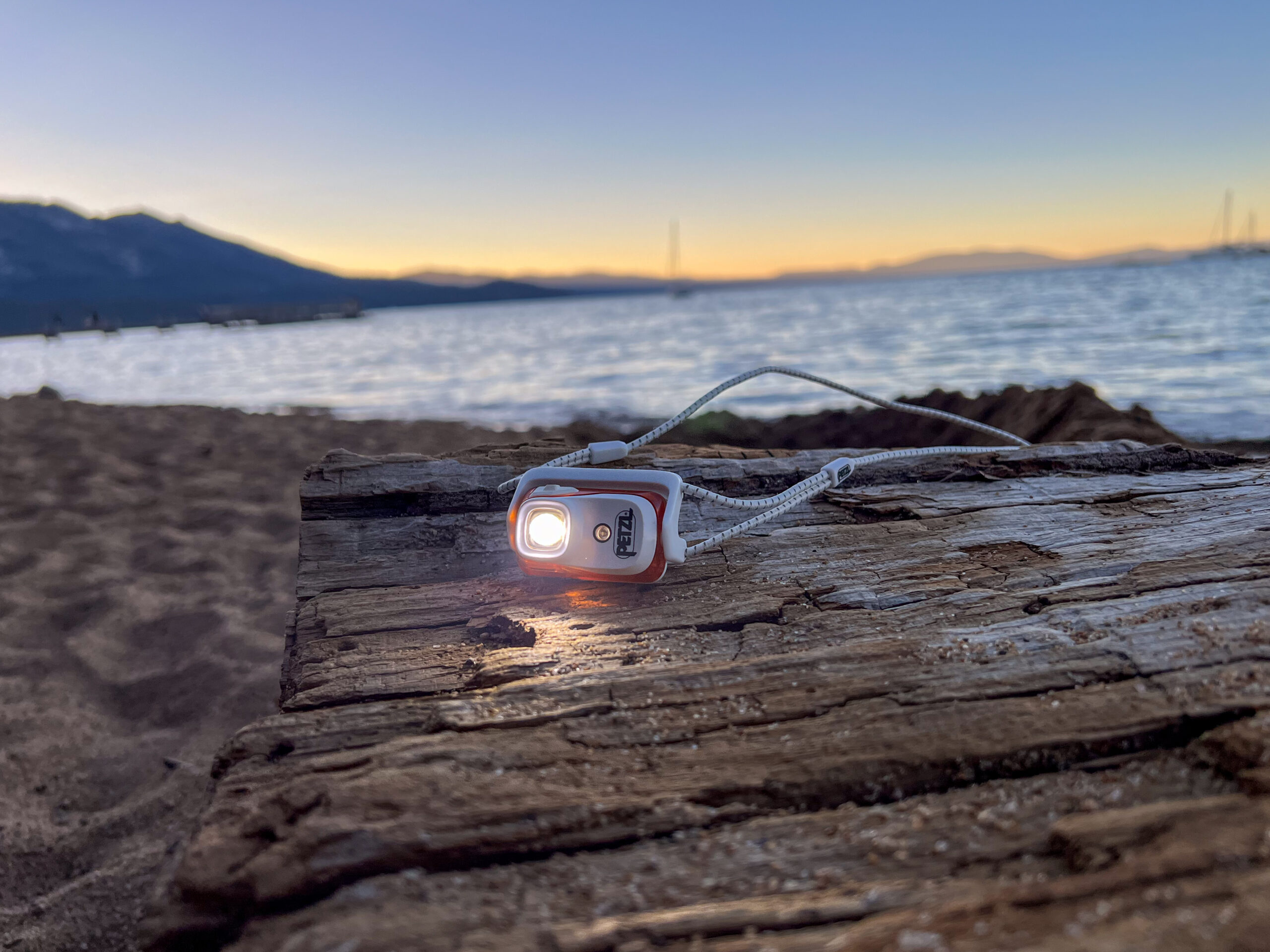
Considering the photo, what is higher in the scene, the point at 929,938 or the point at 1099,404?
the point at 1099,404

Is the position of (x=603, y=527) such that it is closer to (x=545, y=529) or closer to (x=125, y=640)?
(x=545, y=529)

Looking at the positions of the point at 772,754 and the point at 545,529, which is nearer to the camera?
the point at 772,754

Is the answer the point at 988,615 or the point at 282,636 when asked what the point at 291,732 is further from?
the point at 282,636

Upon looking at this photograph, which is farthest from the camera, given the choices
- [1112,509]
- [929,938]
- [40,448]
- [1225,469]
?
[40,448]

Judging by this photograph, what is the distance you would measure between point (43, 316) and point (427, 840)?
51.4 m

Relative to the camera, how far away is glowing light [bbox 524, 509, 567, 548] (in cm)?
152

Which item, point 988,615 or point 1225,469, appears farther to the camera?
point 1225,469

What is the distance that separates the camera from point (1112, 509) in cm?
184

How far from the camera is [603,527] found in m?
1.49

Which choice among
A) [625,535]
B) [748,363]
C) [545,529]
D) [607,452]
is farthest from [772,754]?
[748,363]

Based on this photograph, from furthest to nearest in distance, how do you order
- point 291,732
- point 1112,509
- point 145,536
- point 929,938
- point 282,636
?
point 145,536, point 282,636, point 1112,509, point 291,732, point 929,938

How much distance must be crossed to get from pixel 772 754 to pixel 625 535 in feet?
1.88

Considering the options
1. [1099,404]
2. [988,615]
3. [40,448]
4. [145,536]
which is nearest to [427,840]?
[988,615]

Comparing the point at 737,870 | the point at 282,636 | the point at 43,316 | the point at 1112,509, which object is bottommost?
the point at 282,636
